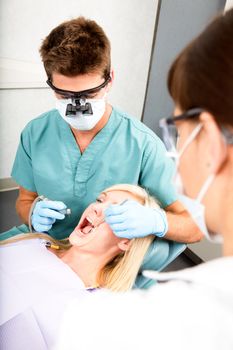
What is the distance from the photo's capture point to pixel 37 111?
2551 mm

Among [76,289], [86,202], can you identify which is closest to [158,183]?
[86,202]

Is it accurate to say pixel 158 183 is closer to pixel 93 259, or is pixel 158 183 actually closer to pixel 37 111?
pixel 93 259

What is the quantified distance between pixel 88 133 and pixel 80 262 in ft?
1.47

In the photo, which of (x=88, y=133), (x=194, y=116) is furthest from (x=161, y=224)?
(x=194, y=116)

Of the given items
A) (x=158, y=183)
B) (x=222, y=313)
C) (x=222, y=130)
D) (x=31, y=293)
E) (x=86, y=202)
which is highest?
(x=222, y=130)

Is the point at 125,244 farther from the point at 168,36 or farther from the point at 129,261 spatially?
the point at 168,36

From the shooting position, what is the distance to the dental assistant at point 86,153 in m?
1.19

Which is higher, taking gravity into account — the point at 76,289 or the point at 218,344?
the point at 218,344

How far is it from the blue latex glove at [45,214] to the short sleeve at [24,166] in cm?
15

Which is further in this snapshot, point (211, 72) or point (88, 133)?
point (88, 133)

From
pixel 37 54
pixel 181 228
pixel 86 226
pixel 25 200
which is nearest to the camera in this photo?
pixel 181 228

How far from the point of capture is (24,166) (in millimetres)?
1443

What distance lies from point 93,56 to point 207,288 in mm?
851

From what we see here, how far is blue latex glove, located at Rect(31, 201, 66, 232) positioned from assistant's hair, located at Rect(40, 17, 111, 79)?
41 centimetres
